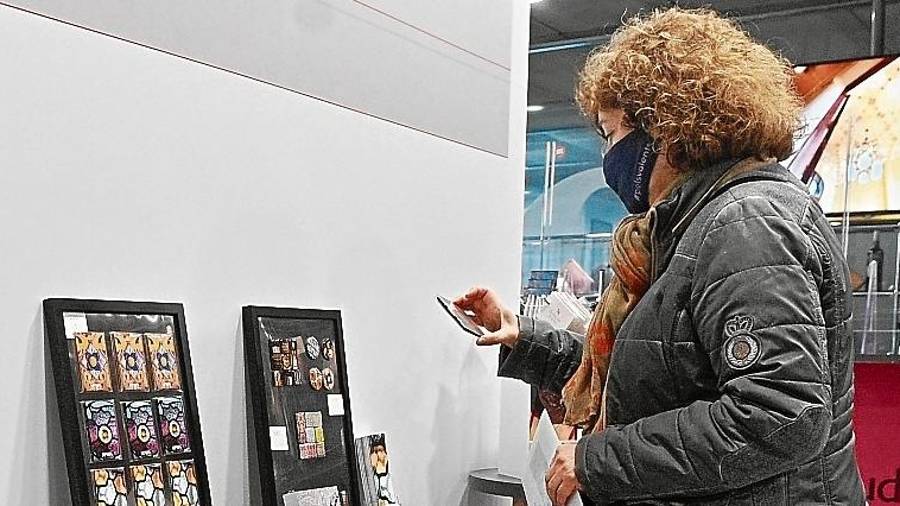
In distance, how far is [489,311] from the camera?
2.29 meters

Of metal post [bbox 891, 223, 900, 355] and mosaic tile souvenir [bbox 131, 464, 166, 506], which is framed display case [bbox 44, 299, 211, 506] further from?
metal post [bbox 891, 223, 900, 355]

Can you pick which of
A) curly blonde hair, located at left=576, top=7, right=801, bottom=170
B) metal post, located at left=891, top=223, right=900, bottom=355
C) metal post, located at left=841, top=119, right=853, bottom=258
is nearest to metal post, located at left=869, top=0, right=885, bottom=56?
metal post, located at left=841, top=119, right=853, bottom=258

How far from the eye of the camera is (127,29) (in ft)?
5.56

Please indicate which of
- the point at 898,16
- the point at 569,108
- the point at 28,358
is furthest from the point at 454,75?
the point at 569,108

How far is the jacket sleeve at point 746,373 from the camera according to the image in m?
1.40

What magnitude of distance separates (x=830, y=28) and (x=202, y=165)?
568 cm

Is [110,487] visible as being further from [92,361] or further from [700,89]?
[700,89]

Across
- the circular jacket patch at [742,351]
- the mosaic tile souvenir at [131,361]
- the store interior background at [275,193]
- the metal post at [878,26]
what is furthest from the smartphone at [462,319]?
the metal post at [878,26]

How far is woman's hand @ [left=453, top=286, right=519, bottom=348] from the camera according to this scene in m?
2.24

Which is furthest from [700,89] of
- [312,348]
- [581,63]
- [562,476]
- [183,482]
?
[581,63]

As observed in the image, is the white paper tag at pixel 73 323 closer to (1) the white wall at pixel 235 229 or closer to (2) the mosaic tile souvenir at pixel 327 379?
(1) the white wall at pixel 235 229

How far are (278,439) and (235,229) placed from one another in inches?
14.8

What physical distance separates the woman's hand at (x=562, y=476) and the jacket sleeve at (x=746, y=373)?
93mm

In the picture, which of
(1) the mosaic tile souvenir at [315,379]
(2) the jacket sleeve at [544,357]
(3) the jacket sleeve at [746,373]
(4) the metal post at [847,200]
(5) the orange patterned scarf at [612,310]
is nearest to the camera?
(3) the jacket sleeve at [746,373]
